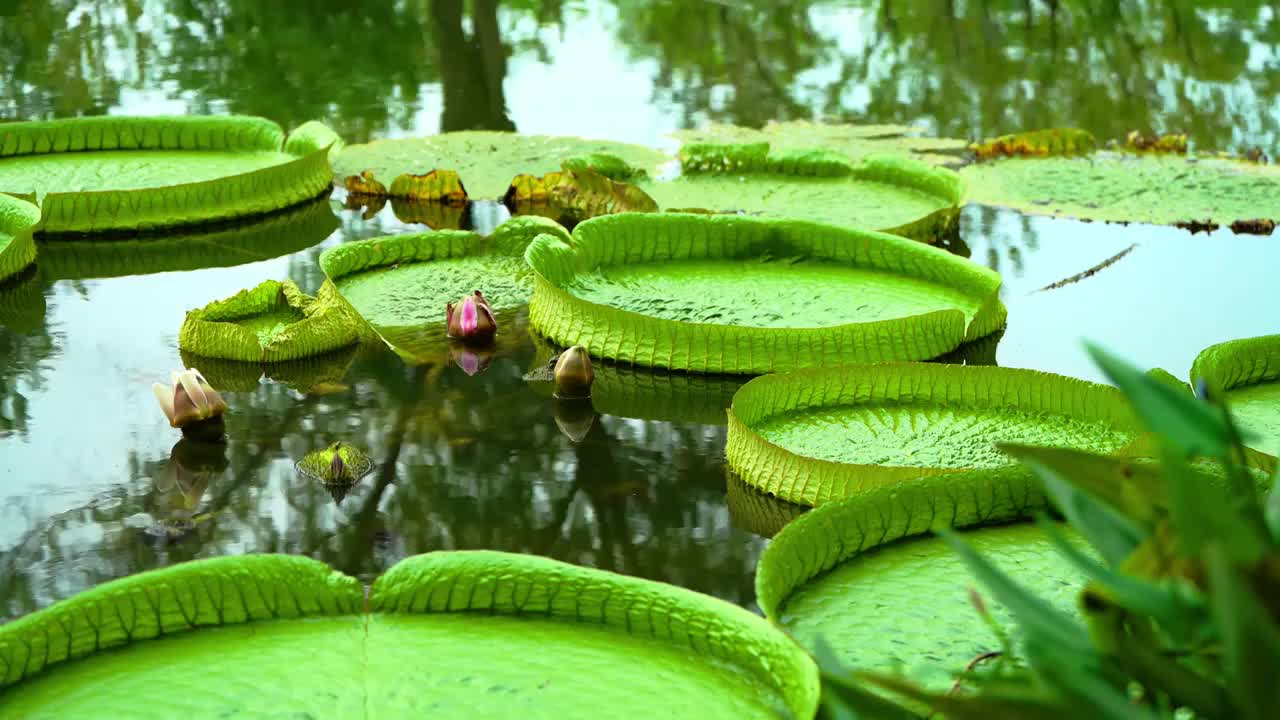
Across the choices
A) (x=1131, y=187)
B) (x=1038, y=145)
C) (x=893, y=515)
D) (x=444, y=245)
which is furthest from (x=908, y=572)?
(x=1038, y=145)

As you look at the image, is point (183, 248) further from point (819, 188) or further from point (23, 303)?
point (819, 188)

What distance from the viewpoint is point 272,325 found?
4.15m

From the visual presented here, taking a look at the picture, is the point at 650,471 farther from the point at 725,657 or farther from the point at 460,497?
the point at 725,657

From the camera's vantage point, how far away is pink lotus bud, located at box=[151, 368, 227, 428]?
343 cm

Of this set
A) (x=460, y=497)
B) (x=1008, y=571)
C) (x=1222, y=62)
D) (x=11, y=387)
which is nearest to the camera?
(x=1008, y=571)

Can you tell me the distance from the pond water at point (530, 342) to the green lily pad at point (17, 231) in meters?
0.07

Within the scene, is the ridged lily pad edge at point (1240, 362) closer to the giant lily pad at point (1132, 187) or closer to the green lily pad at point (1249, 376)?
the green lily pad at point (1249, 376)

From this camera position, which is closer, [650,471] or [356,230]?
[650,471]

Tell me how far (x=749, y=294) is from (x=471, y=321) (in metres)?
0.84

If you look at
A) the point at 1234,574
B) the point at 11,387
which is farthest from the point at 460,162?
the point at 1234,574

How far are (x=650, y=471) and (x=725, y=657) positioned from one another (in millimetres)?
1181

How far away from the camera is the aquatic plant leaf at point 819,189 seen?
17.0ft

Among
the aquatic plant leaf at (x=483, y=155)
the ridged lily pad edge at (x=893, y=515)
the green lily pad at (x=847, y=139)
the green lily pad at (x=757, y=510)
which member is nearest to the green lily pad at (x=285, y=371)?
the green lily pad at (x=757, y=510)

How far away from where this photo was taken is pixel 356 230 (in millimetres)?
5395
